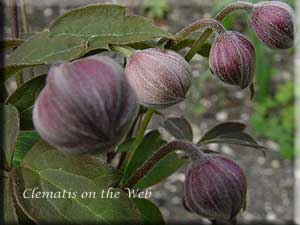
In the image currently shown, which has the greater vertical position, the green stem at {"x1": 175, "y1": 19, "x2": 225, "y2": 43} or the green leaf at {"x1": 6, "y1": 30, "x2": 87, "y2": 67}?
the green stem at {"x1": 175, "y1": 19, "x2": 225, "y2": 43}

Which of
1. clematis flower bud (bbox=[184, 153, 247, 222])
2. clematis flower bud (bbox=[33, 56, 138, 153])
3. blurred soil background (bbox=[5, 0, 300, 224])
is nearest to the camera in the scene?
clematis flower bud (bbox=[33, 56, 138, 153])

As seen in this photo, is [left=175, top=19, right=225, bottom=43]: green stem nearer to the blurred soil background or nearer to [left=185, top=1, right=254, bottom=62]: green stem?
[left=185, top=1, right=254, bottom=62]: green stem

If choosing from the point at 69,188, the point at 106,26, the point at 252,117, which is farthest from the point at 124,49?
the point at 252,117

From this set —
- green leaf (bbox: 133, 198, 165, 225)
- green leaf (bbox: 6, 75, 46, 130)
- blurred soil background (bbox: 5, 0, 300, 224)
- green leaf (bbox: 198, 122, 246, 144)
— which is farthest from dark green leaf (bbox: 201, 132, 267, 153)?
blurred soil background (bbox: 5, 0, 300, 224)

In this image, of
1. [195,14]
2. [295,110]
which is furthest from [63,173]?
[195,14]

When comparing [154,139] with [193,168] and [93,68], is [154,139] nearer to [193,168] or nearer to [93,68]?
[193,168]

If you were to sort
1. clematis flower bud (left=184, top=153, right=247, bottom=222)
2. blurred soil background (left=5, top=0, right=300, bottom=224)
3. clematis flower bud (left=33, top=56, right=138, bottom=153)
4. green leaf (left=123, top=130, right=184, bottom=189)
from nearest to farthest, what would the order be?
1. clematis flower bud (left=33, top=56, right=138, bottom=153)
2. clematis flower bud (left=184, top=153, right=247, bottom=222)
3. green leaf (left=123, top=130, right=184, bottom=189)
4. blurred soil background (left=5, top=0, right=300, bottom=224)

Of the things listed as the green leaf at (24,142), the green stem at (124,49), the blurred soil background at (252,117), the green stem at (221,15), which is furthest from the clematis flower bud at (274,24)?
Answer: the blurred soil background at (252,117)
